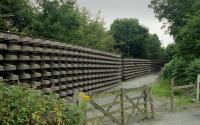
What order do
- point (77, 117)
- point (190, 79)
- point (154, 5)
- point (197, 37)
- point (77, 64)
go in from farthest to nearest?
point (154, 5)
point (197, 37)
point (190, 79)
point (77, 64)
point (77, 117)

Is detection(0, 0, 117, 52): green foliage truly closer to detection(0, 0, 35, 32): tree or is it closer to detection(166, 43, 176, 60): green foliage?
detection(0, 0, 35, 32): tree

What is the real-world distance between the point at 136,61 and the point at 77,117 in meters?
38.4

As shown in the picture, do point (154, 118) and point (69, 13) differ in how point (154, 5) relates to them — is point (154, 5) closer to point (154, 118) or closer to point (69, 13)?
point (69, 13)

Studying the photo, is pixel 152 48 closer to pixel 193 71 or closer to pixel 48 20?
pixel 48 20

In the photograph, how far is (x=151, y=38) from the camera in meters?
76.4

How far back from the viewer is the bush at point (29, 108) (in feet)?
17.3

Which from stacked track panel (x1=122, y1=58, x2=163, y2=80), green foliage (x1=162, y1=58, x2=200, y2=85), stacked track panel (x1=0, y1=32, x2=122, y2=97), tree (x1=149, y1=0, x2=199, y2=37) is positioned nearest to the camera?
stacked track panel (x1=0, y1=32, x2=122, y2=97)

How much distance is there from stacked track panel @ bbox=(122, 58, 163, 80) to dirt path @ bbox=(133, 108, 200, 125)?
22148 millimetres

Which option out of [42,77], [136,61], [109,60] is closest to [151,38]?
[136,61]

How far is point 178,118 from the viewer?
14.2 m

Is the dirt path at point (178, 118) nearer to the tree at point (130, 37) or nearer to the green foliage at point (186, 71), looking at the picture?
the green foliage at point (186, 71)

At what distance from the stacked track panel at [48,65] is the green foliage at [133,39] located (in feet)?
146

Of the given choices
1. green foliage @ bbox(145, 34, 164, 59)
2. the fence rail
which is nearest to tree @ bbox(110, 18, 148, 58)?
green foliage @ bbox(145, 34, 164, 59)

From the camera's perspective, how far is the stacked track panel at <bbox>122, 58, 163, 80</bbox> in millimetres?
38750
